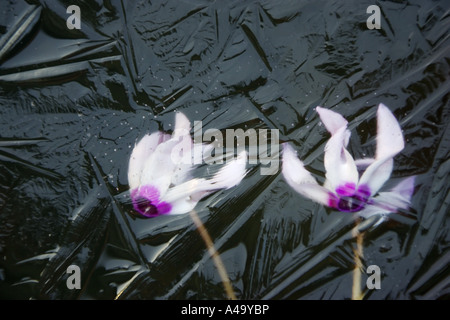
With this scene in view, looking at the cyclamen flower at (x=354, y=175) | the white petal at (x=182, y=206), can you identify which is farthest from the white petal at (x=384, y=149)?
the white petal at (x=182, y=206)

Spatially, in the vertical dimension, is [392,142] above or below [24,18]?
below

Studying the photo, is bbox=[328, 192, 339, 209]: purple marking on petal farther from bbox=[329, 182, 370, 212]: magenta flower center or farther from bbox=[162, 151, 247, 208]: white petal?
bbox=[162, 151, 247, 208]: white petal

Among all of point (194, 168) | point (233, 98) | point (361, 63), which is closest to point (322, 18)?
point (361, 63)

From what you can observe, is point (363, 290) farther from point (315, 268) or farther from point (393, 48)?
point (393, 48)

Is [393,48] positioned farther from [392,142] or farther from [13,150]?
[13,150]

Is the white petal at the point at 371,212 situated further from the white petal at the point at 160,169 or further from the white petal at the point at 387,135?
the white petal at the point at 160,169
